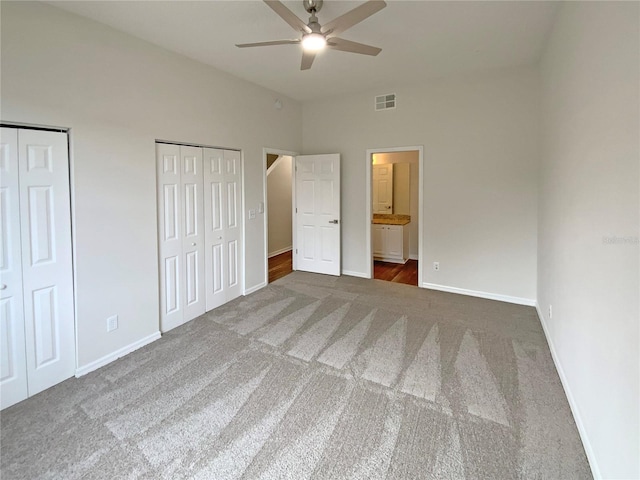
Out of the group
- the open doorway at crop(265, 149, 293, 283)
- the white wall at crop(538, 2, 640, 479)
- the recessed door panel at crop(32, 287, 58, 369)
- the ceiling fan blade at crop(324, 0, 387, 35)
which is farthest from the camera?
the open doorway at crop(265, 149, 293, 283)

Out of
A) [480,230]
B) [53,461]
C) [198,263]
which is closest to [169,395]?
[53,461]

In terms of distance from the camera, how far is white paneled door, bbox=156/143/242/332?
3.40 meters

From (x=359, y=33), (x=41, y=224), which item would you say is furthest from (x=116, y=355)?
(x=359, y=33)

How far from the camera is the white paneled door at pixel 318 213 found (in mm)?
5324

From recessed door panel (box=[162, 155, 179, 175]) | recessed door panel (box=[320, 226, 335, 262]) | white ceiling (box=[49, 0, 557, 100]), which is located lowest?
recessed door panel (box=[320, 226, 335, 262])

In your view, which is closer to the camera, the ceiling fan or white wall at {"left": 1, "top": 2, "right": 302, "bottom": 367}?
the ceiling fan

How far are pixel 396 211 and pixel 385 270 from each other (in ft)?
6.03

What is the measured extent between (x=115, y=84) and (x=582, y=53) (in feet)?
11.7

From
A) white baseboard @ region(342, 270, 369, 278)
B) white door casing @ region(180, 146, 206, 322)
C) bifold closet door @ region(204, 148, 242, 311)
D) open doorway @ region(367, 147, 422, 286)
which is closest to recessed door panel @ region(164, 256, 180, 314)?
white door casing @ region(180, 146, 206, 322)

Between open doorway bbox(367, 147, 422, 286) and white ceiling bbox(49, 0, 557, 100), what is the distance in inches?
113

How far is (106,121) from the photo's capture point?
2764mm

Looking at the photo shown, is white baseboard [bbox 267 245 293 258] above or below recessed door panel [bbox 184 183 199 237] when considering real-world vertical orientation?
below

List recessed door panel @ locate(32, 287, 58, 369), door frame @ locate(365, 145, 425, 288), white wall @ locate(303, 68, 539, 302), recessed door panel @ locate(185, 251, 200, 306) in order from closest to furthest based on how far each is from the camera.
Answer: recessed door panel @ locate(32, 287, 58, 369) → recessed door panel @ locate(185, 251, 200, 306) → white wall @ locate(303, 68, 539, 302) → door frame @ locate(365, 145, 425, 288)

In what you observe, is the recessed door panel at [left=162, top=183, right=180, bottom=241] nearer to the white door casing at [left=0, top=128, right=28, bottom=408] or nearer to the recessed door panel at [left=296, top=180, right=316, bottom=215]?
the white door casing at [left=0, top=128, right=28, bottom=408]
